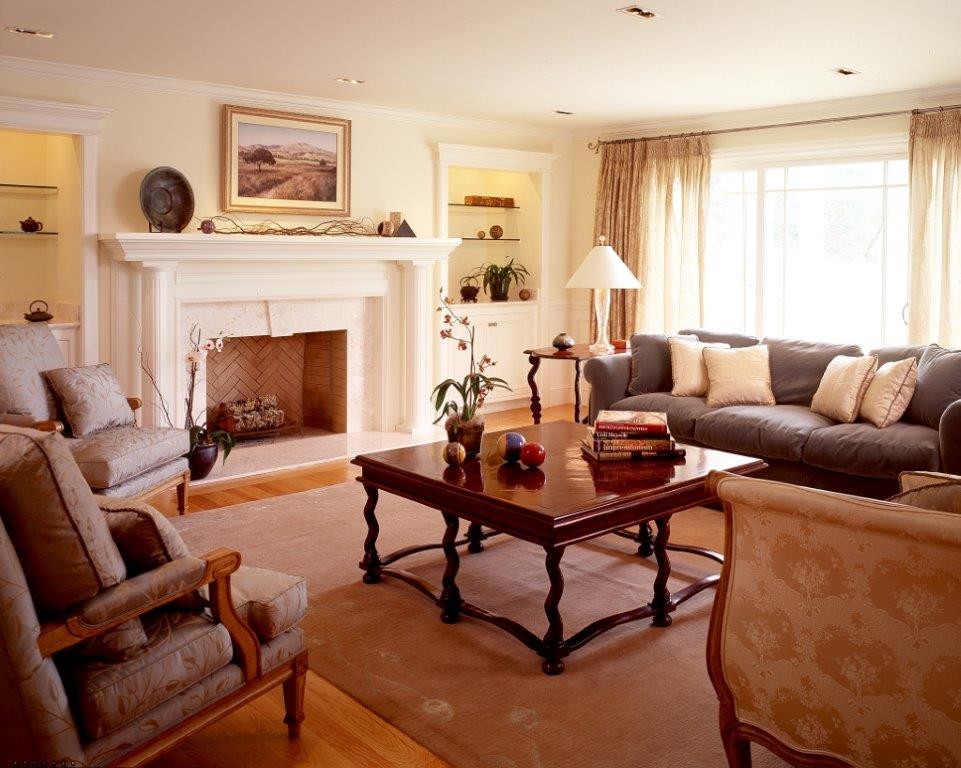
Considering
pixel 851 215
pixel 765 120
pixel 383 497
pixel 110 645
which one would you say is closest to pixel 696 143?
pixel 765 120

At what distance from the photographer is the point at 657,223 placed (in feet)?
24.6

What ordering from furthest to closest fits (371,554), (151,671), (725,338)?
(725,338) < (371,554) < (151,671)

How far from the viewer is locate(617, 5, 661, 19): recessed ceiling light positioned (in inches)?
159

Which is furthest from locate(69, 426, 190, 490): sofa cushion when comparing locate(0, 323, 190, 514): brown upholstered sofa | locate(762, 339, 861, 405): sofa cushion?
locate(762, 339, 861, 405): sofa cushion

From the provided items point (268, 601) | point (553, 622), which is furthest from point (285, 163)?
point (268, 601)

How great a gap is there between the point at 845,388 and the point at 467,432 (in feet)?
7.64

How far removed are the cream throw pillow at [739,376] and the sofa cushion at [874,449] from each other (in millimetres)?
684

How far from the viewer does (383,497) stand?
17.1 ft

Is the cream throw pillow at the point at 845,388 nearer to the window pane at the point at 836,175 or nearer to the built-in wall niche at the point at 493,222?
the window pane at the point at 836,175

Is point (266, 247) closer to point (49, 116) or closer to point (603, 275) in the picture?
point (49, 116)

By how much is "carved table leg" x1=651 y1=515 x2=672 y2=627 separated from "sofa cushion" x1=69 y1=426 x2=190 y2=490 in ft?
8.02

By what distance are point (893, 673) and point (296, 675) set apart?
5.21 ft

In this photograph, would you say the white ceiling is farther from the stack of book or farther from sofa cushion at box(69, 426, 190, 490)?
sofa cushion at box(69, 426, 190, 490)

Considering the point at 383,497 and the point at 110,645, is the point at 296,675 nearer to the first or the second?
the point at 110,645
